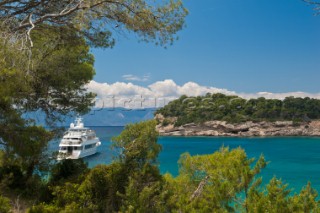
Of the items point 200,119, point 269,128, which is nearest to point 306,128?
point 269,128

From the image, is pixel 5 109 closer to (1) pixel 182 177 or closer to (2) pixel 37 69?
(2) pixel 37 69

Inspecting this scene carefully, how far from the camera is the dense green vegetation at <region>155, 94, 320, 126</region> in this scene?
62.8 m

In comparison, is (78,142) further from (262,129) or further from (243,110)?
(262,129)

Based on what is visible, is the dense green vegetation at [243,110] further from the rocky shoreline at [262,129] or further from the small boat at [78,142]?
the small boat at [78,142]

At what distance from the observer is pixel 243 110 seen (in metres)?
65.4

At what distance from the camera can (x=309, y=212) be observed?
16.8 feet

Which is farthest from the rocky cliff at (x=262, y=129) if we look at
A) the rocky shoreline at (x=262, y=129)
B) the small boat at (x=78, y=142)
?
the small boat at (x=78, y=142)

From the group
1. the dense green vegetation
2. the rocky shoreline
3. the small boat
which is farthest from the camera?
the dense green vegetation

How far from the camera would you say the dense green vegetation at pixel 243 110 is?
62844 mm

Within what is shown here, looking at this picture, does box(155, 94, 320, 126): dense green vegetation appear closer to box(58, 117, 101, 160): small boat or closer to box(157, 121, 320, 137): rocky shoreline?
box(157, 121, 320, 137): rocky shoreline

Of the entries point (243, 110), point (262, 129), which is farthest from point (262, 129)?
point (243, 110)

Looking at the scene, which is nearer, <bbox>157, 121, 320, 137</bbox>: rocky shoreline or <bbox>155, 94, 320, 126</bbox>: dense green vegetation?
<bbox>157, 121, 320, 137</bbox>: rocky shoreline

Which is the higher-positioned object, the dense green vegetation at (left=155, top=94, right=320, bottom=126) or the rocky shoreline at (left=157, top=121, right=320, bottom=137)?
the dense green vegetation at (left=155, top=94, right=320, bottom=126)

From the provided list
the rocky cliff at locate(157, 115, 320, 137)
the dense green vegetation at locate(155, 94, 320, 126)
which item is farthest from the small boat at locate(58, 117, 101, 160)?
the dense green vegetation at locate(155, 94, 320, 126)
